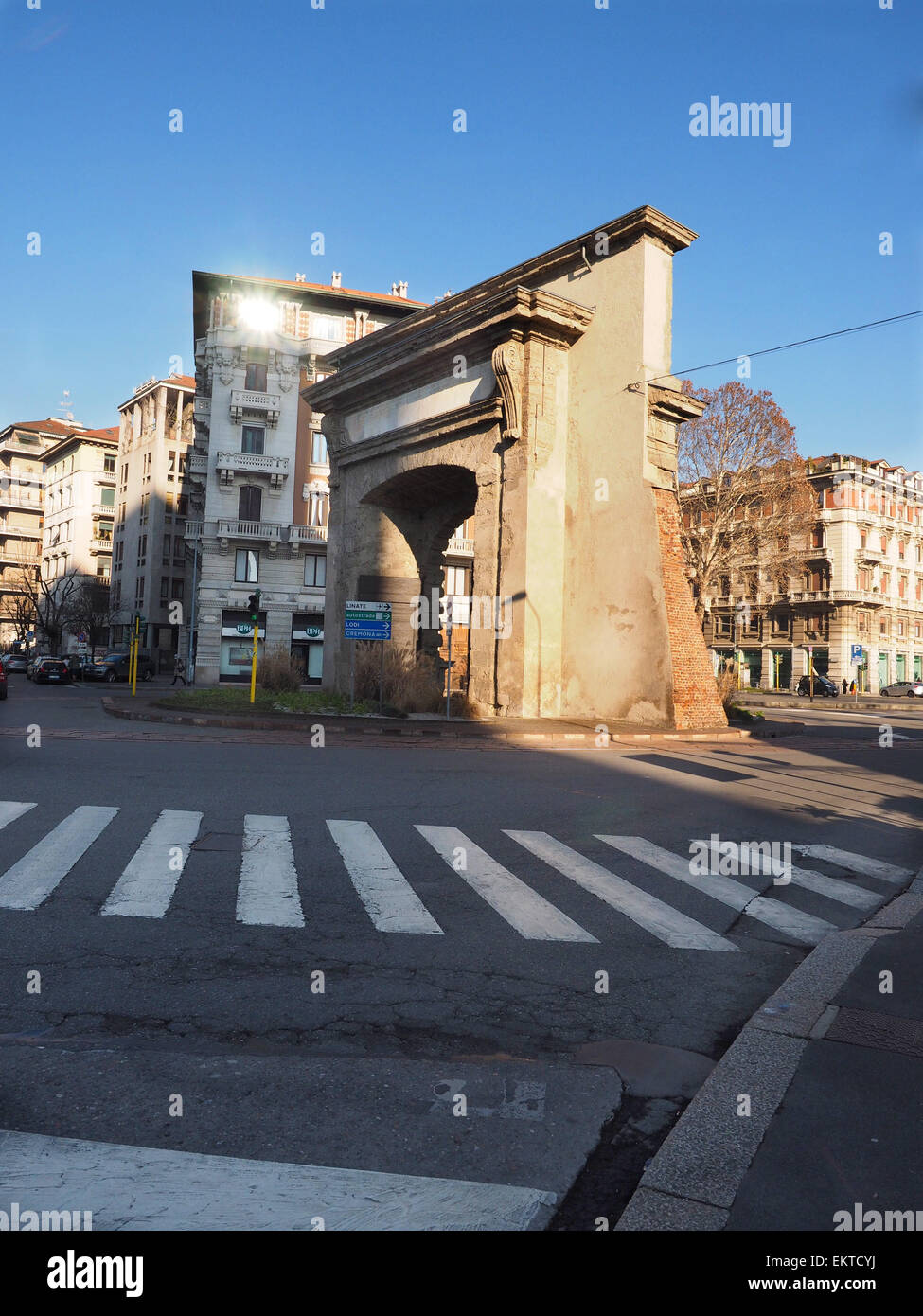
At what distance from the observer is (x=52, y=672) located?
46.6 meters

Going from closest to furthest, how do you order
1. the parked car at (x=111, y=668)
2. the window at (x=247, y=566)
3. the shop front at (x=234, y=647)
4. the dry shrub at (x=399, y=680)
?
the dry shrub at (x=399, y=680) < the shop front at (x=234, y=647) < the window at (x=247, y=566) < the parked car at (x=111, y=668)

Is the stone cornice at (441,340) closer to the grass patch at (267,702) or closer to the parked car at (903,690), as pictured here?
the grass patch at (267,702)

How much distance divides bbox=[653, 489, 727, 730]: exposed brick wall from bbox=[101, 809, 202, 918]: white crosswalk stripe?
46.5 ft

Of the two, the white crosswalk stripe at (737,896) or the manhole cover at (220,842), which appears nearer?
the white crosswalk stripe at (737,896)

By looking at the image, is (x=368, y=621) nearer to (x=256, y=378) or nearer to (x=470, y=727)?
(x=470, y=727)

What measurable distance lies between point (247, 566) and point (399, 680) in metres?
27.3

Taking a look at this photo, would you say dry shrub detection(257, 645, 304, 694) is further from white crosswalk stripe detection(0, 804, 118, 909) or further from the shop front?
the shop front

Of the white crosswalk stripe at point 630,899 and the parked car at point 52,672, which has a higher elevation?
the parked car at point 52,672

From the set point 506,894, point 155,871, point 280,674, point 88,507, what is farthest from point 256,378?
point 506,894

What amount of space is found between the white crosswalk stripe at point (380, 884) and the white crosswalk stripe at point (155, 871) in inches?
49.6

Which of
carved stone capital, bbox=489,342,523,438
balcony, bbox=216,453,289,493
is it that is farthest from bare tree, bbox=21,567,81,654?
carved stone capital, bbox=489,342,523,438

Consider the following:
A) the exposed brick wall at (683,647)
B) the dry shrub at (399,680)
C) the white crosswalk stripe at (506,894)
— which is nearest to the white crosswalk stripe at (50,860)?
the white crosswalk stripe at (506,894)

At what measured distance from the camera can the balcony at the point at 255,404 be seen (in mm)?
47844

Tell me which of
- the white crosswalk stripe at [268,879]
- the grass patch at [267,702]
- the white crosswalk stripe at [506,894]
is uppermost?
the grass patch at [267,702]
